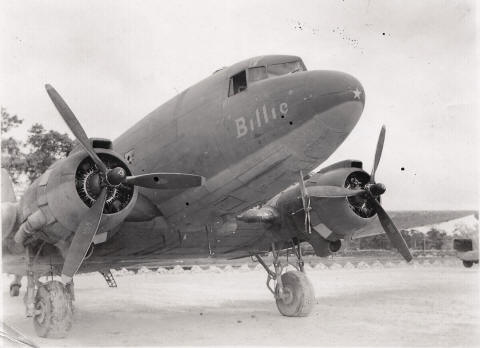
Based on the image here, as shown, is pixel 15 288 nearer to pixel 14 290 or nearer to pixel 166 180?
pixel 14 290

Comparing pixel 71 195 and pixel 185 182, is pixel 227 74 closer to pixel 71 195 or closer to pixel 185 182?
pixel 185 182

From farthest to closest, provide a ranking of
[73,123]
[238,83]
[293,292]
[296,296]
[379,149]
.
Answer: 1. [293,292]
2. [296,296]
3. [379,149]
4. [238,83]
5. [73,123]

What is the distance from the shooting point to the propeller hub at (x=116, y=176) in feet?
24.6

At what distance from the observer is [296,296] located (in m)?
11.3

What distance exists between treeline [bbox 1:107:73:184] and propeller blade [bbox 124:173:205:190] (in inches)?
865

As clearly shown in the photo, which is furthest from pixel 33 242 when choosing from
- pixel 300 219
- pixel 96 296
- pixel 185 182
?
pixel 96 296

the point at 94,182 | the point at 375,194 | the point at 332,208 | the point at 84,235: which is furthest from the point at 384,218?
the point at 84,235

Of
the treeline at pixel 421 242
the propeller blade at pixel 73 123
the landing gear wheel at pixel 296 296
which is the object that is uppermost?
the propeller blade at pixel 73 123

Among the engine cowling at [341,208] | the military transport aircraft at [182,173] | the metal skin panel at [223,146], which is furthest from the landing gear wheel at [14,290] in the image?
the engine cowling at [341,208]

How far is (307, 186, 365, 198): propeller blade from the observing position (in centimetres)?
1034

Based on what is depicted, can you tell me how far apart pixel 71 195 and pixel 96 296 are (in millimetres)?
11566

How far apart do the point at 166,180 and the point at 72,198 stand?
1.49 metres

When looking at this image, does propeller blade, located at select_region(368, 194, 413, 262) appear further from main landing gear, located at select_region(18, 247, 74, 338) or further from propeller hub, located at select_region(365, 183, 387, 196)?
main landing gear, located at select_region(18, 247, 74, 338)

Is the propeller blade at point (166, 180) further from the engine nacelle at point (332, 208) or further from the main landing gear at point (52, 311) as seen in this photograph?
the engine nacelle at point (332, 208)
